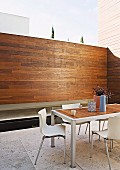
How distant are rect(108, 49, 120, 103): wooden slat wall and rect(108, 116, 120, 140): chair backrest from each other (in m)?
3.41

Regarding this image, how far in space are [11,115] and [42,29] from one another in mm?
4219

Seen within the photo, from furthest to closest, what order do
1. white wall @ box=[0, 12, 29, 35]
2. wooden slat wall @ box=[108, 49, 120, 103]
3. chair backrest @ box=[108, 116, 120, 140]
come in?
white wall @ box=[0, 12, 29, 35] < wooden slat wall @ box=[108, 49, 120, 103] < chair backrest @ box=[108, 116, 120, 140]

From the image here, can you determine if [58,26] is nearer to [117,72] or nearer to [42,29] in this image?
[42,29]

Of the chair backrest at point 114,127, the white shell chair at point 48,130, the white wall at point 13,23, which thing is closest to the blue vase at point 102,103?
the chair backrest at point 114,127

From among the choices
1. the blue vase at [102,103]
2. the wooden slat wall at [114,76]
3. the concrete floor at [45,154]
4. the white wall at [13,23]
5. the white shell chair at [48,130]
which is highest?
the white wall at [13,23]

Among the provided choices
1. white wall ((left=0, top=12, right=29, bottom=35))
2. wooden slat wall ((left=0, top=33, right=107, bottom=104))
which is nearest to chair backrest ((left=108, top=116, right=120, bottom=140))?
wooden slat wall ((left=0, top=33, right=107, bottom=104))

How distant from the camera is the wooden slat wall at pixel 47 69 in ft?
13.6

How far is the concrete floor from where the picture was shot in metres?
2.08

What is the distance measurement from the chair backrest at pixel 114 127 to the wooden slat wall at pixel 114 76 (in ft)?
11.2

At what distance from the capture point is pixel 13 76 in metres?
4.18

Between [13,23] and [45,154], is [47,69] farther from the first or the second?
[13,23]

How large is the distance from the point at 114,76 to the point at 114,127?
12.0 feet

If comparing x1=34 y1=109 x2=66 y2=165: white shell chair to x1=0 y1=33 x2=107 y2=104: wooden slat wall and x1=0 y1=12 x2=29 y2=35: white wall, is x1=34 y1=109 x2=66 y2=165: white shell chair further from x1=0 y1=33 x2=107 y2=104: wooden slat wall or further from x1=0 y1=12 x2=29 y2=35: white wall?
x1=0 y1=12 x2=29 y2=35: white wall

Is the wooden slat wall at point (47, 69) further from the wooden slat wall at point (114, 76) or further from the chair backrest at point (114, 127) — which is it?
the chair backrest at point (114, 127)
